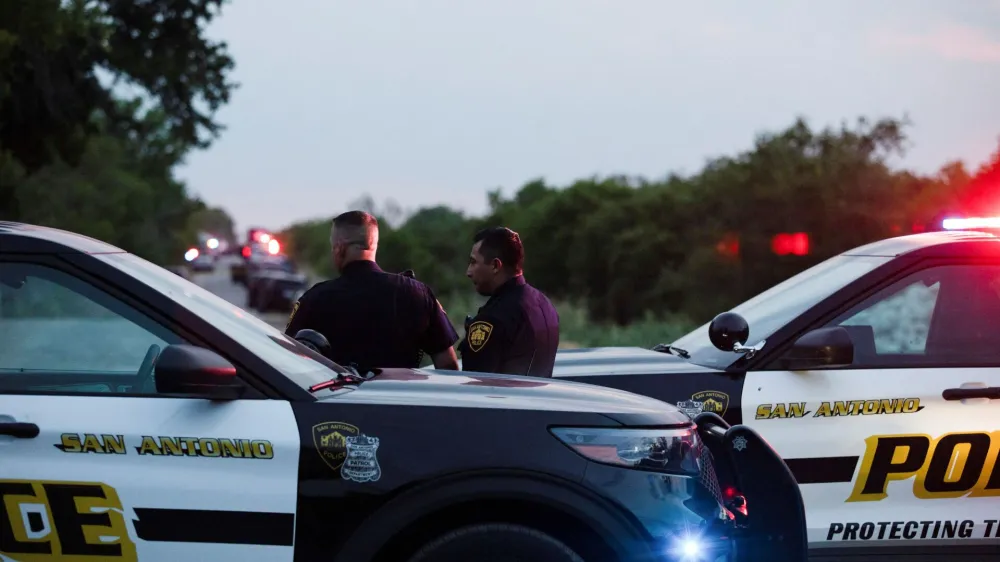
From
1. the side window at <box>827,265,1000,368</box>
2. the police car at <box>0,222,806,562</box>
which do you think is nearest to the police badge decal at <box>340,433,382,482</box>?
the police car at <box>0,222,806,562</box>

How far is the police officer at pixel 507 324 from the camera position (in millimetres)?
5918

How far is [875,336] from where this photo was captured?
5.79 meters

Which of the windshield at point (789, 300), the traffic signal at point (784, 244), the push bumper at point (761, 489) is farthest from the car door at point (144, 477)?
the traffic signal at point (784, 244)

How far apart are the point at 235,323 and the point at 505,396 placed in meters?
0.94

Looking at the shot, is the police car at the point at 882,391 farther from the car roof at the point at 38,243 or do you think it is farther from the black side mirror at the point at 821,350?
the car roof at the point at 38,243

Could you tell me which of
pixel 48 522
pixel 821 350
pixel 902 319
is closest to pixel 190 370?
pixel 48 522

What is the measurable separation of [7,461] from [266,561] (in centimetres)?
79

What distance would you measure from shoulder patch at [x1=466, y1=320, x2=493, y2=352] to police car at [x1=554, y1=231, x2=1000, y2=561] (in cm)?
40

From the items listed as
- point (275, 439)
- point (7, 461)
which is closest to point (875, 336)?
point (275, 439)

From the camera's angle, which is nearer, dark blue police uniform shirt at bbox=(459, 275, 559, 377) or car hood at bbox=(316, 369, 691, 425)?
car hood at bbox=(316, 369, 691, 425)

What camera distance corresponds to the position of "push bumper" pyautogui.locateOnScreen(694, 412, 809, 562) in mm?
4801

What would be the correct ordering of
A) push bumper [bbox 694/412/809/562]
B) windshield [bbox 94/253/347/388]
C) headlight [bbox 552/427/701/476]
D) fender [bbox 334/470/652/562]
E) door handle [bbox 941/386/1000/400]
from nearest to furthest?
fender [bbox 334/470/652/562] < headlight [bbox 552/427/701/476] < windshield [bbox 94/253/347/388] < push bumper [bbox 694/412/809/562] < door handle [bbox 941/386/1000/400]

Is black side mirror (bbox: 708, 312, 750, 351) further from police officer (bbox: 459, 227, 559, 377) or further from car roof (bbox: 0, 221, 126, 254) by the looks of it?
car roof (bbox: 0, 221, 126, 254)

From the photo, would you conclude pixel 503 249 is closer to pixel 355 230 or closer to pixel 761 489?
pixel 355 230
